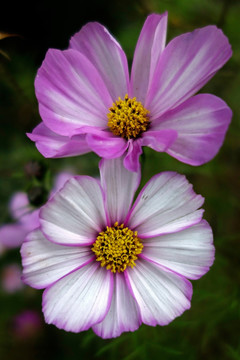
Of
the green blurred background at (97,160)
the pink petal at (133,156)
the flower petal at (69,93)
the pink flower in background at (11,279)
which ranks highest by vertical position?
the flower petal at (69,93)

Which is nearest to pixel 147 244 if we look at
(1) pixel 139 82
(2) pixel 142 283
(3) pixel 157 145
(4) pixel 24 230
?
(2) pixel 142 283

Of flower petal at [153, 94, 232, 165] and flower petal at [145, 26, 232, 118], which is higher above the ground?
flower petal at [145, 26, 232, 118]

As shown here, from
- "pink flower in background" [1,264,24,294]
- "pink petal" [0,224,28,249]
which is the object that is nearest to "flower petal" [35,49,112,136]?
"pink petal" [0,224,28,249]

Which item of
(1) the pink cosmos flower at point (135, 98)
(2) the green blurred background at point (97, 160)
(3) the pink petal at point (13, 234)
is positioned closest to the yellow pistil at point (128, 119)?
(1) the pink cosmos flower at point (135, 98)

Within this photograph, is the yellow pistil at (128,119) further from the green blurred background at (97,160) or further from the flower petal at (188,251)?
the green blurred background at (97,160)

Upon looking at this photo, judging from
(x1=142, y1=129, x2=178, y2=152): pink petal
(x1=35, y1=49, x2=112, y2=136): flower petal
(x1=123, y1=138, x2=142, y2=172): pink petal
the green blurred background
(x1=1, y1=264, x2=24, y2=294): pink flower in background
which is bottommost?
(x1=1, y1=264, x2=24, y2=294): pink flower in background

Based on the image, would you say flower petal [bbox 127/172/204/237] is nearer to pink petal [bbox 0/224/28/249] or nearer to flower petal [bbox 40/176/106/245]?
flower petal [bbox 40/176/106/245]

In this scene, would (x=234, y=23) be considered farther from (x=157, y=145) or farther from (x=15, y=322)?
(x=15, y=322)

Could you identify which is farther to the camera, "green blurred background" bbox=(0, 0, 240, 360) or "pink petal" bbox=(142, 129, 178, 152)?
"green blurred background" bbox=(0, 0, 240, 360)
